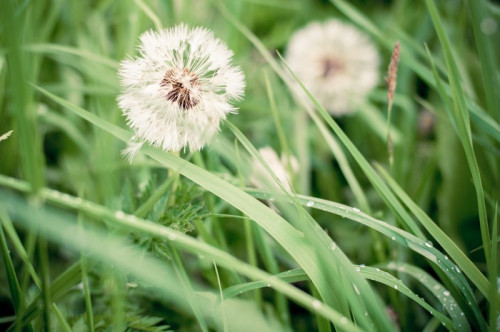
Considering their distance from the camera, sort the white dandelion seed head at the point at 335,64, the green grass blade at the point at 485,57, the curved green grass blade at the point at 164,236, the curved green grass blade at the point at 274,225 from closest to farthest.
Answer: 1. the curved green grass blade at the point at 164,236
2. the curved green grass blade at the point at 274,225
3. the green grass blade at the point at 485,57
4. the white dandelion seed head at the point at 335,64

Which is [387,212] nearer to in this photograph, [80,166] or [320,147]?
[320,147]

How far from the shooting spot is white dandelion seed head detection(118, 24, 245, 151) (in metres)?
0.62

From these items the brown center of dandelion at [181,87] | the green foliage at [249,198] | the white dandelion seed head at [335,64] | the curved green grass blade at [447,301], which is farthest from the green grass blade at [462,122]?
the white dandelion seed head at [335,64]

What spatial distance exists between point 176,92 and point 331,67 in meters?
0.86

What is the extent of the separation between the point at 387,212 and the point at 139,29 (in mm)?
781

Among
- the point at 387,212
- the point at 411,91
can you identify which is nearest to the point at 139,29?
the point at 387,212

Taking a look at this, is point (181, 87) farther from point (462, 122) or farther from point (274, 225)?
point (462, 122)

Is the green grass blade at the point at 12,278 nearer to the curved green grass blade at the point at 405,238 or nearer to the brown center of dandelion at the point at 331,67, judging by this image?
the curved green grass blade at the point at 405,238

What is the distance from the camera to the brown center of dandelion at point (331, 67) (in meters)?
1.39

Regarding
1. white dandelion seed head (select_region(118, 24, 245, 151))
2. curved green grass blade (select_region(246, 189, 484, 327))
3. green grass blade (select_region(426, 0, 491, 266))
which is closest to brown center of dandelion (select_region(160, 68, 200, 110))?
white dandelion seed head (select_region(118, 24, 245, 151))

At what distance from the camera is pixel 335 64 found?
54.9 inches

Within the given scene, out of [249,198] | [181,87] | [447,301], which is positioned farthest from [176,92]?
[447,301]

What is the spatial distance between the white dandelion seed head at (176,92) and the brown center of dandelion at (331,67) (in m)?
0.78

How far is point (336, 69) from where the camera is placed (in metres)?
1.39
